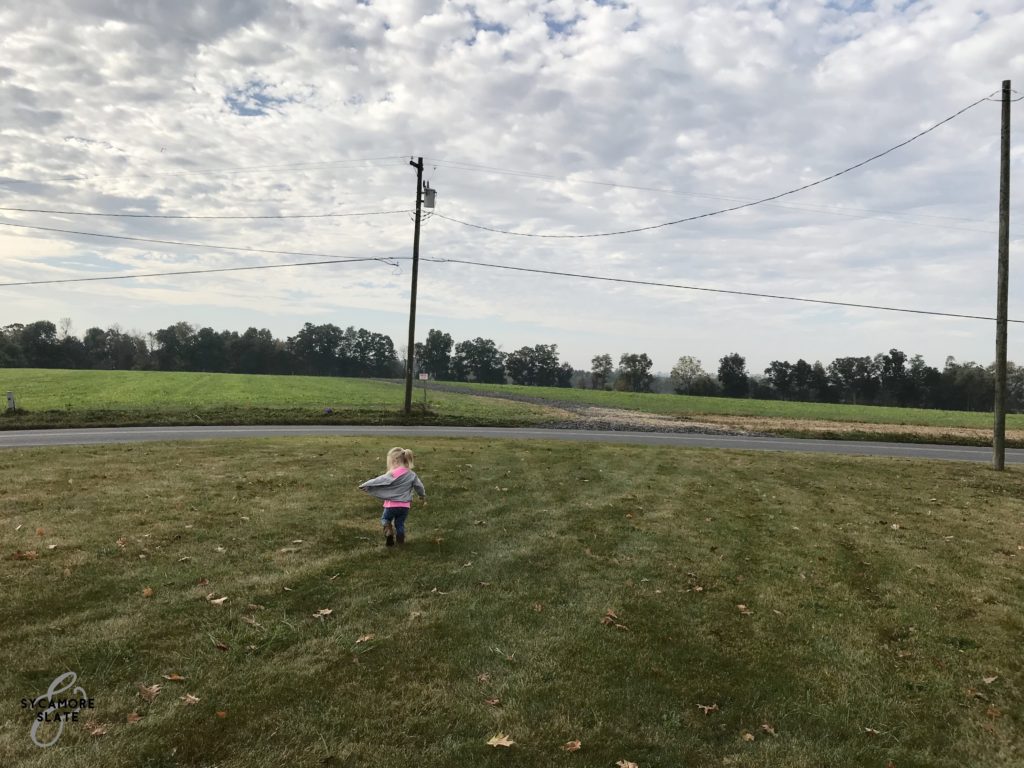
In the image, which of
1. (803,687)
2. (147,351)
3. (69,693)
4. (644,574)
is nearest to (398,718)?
(69,693)

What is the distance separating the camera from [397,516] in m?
7.61

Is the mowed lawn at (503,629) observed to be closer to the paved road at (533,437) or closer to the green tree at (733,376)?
the paved road at (533,437)

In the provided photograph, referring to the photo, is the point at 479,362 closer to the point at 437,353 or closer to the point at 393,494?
the point at 437,353

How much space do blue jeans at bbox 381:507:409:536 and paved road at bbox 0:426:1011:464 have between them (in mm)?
13292

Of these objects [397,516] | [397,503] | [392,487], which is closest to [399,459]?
[392,487]

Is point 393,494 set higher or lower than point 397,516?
higher

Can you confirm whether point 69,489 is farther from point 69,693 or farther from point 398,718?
point 398,718

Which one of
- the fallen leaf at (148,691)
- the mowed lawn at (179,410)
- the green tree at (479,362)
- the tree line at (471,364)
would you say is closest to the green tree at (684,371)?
the tree line at (471,364)

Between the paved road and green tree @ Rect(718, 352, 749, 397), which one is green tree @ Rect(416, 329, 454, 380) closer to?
green tree @ Rect(718, 352, 749, 397)

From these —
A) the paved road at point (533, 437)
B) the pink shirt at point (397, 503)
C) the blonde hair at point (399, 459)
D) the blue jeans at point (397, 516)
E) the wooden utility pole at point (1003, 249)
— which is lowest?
the paved road at point (533, 437)

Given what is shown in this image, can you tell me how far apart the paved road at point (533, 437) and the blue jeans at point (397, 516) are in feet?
43.6

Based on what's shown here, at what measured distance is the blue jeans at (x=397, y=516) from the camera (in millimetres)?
7523

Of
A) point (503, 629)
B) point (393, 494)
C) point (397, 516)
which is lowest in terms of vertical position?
→ point (503, 629)

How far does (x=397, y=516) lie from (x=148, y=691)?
148 inches
